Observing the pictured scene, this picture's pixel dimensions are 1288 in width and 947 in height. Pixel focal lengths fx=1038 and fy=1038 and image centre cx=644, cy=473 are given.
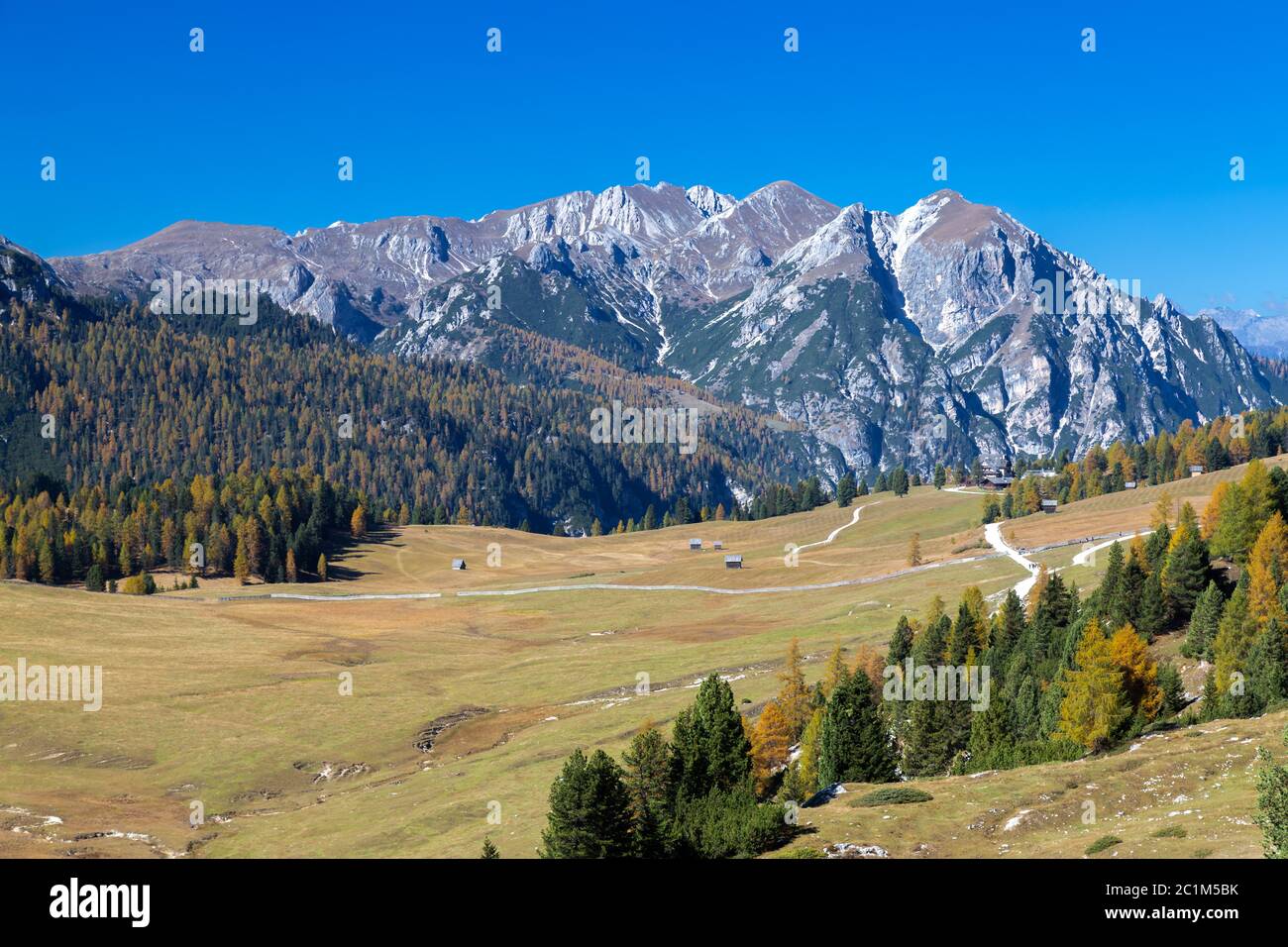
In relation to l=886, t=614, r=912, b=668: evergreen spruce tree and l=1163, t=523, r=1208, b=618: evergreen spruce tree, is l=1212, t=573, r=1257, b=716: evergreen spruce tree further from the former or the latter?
l=886, t=614, r=912, b=668: evergreen spruce tree

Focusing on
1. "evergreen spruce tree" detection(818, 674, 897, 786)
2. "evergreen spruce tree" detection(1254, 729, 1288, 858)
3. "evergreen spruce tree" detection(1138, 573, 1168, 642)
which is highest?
"evergreen spruce tree" detection(1138, 573, 1168, 642)

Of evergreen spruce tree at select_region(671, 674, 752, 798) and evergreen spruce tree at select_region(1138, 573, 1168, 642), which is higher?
evergreen spruce tree at select_region(1138, 573, 1168, 642)

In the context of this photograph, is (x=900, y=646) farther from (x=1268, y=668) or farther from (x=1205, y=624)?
(x=1268, y=668)

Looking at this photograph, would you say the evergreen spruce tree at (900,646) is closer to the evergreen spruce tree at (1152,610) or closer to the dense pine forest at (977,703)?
the dense pine forest at (977,703)

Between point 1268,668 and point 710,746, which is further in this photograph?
point 1268,668

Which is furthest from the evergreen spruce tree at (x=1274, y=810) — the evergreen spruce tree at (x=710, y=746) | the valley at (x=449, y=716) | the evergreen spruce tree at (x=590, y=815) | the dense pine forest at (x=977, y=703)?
the evergreen spruce tree at (x=710, y=746)

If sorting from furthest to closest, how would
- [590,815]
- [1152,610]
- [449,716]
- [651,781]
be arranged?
[449,716], [1152,610], [651,781], [590,815]

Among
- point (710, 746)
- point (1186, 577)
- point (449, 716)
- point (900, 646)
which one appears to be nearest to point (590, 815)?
point (710, 746)

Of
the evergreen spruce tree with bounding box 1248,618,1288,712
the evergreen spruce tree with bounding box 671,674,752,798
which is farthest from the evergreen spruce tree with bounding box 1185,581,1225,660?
the evergreen spruce tree with bounding box 671,674,752,798

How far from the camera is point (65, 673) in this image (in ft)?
314

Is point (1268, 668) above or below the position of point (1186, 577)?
below

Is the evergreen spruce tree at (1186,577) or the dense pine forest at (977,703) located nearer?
the dense pine forest at (977,703)

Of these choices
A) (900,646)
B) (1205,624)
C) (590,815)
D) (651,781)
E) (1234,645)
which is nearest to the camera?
(590,815)
